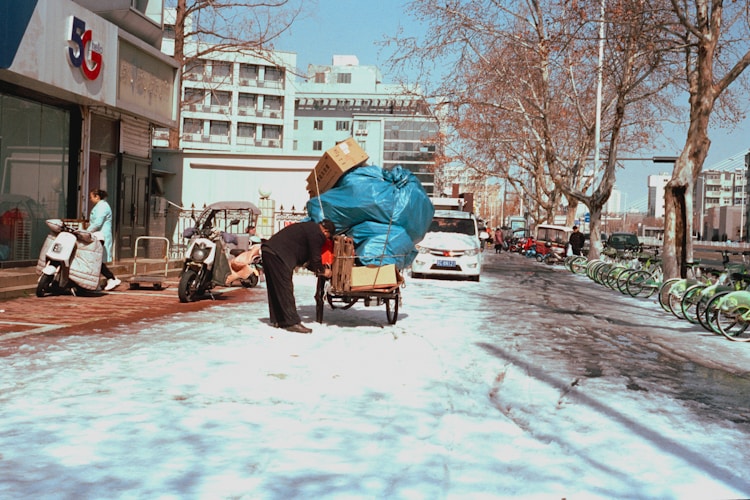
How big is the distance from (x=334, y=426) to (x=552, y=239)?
128 ft

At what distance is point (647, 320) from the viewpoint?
1345 cm

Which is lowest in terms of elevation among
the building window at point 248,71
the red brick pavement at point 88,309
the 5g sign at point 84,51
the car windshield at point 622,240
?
the red brick pavement at point 88,309

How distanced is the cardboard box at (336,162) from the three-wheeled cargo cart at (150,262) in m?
5.01

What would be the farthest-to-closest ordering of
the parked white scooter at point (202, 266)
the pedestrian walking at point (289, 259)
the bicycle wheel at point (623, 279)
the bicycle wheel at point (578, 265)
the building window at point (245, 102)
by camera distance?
1. the building window at point (245, 102)
2. the bicycle wheel at point (578, 265)
3. the bicycle wheel at point (623, 279)
4. the parked white scooter at point (202, 266)
5. the pedestrian walking at point (289, 259)

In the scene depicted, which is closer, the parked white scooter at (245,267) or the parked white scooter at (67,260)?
the parked white scooter at (67,260)

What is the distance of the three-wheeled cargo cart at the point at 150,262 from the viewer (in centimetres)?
1452

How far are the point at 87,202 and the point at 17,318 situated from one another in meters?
7.88

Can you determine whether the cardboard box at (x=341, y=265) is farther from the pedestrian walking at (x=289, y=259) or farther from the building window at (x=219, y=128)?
the building window at (x=219, y=128)

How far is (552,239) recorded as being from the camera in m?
42.9

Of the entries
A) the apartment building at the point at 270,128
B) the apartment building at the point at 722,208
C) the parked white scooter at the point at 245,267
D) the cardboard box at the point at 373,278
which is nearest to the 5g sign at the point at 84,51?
the parked white scooter at the point at 245,267

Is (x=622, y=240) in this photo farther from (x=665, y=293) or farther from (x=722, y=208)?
(x=722, y=208)

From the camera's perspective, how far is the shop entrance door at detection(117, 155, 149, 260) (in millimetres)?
19281

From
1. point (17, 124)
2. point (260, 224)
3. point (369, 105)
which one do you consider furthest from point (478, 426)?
point (369, 105)

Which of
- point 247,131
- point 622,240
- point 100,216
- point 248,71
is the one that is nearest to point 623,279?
point 100,216
